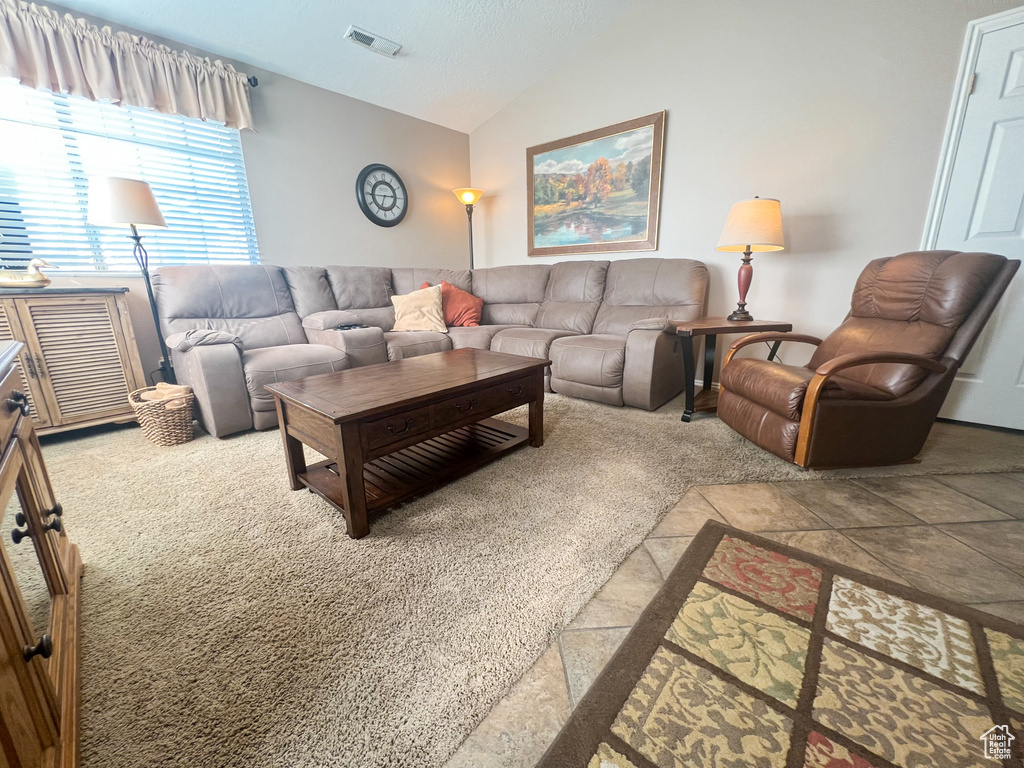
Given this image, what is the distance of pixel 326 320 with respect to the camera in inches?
114

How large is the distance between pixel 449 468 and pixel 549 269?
8.57 ft

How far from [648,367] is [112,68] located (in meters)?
3.75

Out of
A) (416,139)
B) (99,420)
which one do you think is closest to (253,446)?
(99,420)

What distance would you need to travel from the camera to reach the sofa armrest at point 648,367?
8.19 feet

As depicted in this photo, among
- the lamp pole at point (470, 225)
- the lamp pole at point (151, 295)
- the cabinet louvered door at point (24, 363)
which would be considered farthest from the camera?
the lamp pole at point (470, 225)

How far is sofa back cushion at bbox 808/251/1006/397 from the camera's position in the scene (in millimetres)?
1711

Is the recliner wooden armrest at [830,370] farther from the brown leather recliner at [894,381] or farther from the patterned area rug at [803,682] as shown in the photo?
the patterned area rug at [803,682]

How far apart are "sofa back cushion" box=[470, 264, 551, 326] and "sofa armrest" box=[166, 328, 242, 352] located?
7.03ft

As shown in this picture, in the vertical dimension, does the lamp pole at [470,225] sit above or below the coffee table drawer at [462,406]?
above

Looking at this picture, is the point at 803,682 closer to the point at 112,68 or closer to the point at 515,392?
the point at 515,392

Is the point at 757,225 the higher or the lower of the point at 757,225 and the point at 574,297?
the higher

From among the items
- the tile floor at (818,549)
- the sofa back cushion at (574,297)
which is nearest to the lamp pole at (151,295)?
the sofa back cushion at (574,297)

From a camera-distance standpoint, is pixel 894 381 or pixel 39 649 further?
pixel 894 381

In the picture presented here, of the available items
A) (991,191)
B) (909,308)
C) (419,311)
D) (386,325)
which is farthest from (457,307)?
(991,191)
